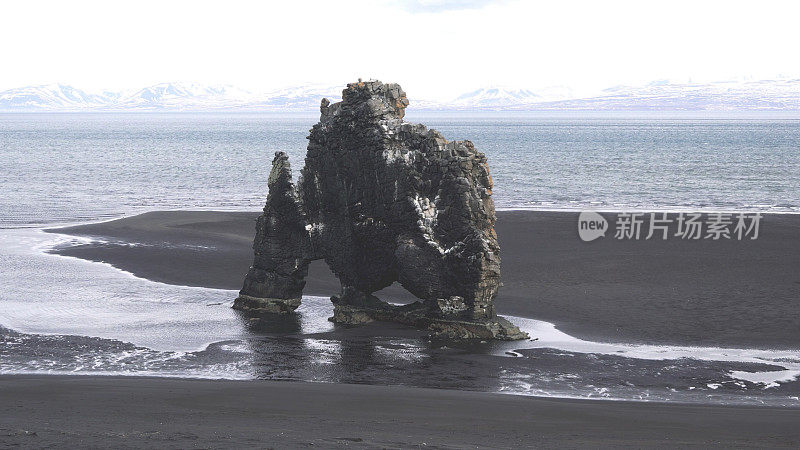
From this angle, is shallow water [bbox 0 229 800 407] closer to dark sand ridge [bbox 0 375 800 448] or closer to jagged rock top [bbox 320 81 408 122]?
dark sand ridge [bbox 0 375 800 448]

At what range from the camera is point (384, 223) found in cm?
2356

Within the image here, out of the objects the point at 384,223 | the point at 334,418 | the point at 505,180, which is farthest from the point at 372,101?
the point at 505,180

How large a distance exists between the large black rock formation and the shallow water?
3.15 ft

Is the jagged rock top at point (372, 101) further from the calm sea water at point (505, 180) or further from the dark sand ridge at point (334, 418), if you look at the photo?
the calm sea water at point (505, 180)

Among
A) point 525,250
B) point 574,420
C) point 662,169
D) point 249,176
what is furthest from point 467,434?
point 662,169

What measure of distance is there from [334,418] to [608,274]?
57.8 feet

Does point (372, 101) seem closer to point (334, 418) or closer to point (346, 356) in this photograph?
point (346, 356)

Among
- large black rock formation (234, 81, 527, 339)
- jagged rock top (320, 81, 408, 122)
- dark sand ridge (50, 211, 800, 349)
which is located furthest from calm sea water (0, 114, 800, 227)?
jagged rock top (320, 81, 408, 122)

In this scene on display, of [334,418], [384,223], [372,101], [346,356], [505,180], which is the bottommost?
[346,356]

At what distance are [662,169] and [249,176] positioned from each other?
41.7 metres

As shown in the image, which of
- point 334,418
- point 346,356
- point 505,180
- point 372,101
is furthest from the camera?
point 505,180

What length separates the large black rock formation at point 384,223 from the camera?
2223 centimetres

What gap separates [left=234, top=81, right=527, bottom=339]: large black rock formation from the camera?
2223 cm

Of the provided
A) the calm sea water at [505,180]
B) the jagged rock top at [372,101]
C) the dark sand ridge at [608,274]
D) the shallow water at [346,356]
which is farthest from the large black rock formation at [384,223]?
the calm sea water at [505,180]
